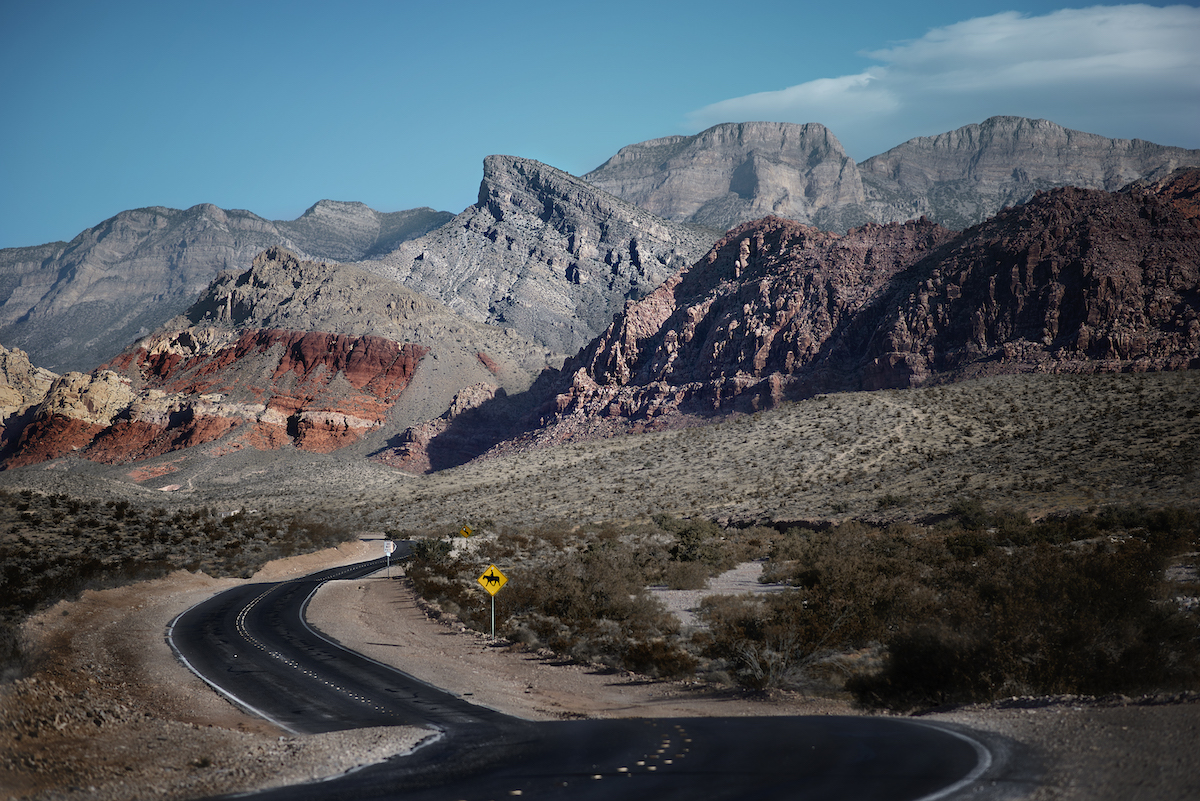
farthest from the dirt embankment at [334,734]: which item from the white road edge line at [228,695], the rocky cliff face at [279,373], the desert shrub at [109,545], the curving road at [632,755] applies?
the rocky cliff face at [279,373]

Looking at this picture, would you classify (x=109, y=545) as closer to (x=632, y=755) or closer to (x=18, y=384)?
(x=632, y=755)

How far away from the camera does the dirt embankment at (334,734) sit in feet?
33.3

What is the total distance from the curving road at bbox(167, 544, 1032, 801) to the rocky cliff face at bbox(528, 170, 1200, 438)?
2855 inches

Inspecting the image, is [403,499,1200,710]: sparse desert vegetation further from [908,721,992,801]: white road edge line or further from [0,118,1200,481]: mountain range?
[0,118,1200,481]: mountain range

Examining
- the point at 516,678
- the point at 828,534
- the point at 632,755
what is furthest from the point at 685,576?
the point at 632,755

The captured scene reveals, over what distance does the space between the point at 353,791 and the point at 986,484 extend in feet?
140

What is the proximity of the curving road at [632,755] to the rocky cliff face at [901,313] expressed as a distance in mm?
72512

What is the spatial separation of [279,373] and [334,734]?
121590mm

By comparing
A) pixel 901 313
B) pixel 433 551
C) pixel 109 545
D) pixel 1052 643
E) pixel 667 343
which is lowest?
pixel 433 551

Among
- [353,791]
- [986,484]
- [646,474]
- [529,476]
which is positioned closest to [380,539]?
[529,476]

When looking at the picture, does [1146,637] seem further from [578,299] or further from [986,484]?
[578,299]

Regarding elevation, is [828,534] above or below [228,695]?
below

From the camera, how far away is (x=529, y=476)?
2972 inches

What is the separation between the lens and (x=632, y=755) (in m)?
12.2
